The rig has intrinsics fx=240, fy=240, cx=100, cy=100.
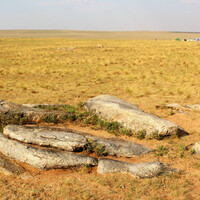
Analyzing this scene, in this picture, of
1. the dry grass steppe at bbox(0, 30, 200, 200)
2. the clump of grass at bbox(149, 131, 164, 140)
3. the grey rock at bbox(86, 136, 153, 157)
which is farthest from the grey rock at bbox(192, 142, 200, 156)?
the grey rock at bbox(86, 136, 153, 157)

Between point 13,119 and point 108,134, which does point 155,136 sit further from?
point 13,119

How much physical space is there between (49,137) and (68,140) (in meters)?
0.55

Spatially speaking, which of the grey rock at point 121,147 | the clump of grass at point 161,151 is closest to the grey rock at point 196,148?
the clump of grass at point 161,151

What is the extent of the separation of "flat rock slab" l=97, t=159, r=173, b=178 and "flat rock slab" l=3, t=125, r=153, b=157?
644 mm

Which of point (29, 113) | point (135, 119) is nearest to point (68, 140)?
point (29, 113)

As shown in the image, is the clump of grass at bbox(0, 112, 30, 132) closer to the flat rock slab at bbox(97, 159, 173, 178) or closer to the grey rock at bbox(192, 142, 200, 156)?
the flat rock slab at bbox(97, 159, 173, 178)

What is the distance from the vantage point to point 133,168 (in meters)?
5.99

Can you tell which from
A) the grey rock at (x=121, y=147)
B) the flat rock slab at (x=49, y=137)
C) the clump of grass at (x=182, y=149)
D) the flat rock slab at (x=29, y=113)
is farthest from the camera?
the flat rock slab at (x=29, y=113)

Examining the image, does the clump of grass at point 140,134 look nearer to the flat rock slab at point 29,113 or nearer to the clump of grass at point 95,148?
the clump of grass at point 95,148

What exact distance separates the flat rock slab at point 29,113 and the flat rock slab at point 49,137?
1.01 m

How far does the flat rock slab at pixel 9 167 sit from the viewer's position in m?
5.86

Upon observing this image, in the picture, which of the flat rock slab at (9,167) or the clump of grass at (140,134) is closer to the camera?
the flat rock slab at (9,167)

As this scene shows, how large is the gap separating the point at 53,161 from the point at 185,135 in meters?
4.79

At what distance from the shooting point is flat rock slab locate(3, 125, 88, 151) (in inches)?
259
